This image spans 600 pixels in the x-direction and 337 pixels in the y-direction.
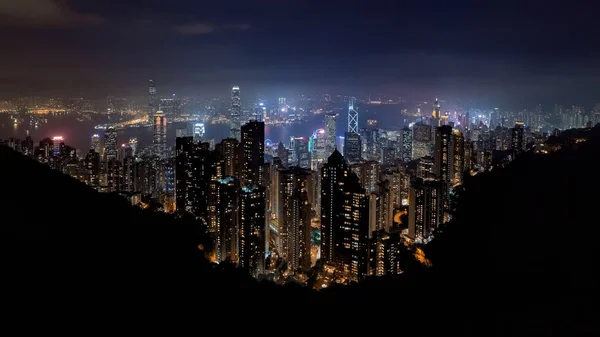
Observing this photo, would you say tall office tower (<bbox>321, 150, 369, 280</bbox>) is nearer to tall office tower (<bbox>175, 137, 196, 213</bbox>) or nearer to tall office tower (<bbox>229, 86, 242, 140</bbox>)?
tall office tower (<bbox>175, 137, 196, 213</bbox>)

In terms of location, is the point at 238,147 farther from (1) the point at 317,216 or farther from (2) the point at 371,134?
(2) the point at 371,134

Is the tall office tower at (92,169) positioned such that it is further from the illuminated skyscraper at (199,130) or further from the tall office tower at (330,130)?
the tall office tower at (330,130)

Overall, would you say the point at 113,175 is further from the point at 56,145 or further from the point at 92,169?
the point at 56,145

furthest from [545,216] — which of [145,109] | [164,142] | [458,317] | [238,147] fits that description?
[145,109]

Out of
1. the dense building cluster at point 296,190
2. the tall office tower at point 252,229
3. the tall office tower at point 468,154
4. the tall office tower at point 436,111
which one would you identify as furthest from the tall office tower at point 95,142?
the tall office tower at point 436,111

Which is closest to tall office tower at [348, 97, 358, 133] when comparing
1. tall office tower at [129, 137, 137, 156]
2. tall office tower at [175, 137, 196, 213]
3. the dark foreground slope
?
tall office tower at [129, 137, 137, 156]

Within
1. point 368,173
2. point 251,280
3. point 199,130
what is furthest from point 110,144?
point 251,280
